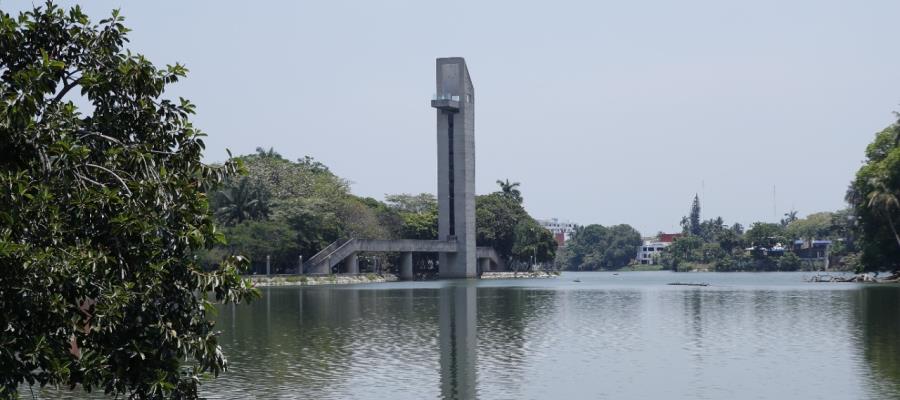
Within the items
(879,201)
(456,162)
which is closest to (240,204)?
(456,162)

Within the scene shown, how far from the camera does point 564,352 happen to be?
36.8 meters

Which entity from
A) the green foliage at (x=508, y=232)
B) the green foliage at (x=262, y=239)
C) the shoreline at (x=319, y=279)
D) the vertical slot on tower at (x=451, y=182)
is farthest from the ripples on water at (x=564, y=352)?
the green foliage at (x=508, y=232)

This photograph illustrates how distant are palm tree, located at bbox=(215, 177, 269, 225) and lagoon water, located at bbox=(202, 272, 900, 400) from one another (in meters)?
56.2

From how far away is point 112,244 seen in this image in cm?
1470

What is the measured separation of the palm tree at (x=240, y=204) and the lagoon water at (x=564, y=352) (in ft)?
184

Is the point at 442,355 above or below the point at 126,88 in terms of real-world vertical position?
below

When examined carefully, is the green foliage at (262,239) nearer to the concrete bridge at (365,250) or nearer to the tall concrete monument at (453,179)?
the concrete bridge at (365,250)

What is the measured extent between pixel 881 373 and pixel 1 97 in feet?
78.3

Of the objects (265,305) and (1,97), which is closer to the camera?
(1,97)

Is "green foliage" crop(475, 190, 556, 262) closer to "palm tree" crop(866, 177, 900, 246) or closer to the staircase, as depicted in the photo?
the staircase

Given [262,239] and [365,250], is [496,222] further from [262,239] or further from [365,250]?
[262,239]

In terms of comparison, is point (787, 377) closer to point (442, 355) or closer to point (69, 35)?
point (442, 355)

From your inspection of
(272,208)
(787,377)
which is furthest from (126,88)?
(272,208)

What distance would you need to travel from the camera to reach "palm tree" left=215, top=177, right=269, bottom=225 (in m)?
119
